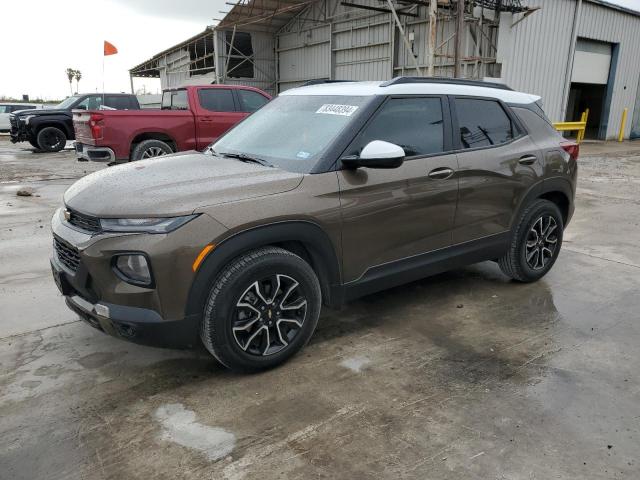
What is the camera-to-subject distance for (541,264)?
4.71 meters

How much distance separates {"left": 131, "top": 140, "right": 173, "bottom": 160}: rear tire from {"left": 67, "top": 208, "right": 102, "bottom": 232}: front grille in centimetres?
653

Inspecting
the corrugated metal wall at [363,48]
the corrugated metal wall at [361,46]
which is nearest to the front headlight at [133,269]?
the corrugated metal wall at [361,46]

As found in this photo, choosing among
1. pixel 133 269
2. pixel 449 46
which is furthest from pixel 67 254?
pixel 449 46

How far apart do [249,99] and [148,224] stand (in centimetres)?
826

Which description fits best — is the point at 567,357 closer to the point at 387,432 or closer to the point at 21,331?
the point at 387,432

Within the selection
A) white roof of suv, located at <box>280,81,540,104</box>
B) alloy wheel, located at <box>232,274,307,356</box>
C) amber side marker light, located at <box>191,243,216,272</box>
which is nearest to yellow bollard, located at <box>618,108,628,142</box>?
white roof of suv, located at <box>280,81,540,104</box>

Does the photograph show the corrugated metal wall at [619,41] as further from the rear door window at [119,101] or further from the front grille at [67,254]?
the front grille at [67,254]

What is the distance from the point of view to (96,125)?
8.91 m

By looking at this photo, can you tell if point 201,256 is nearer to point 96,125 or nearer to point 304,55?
point 96,125

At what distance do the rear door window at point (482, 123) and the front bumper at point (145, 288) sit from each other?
86.6 inches

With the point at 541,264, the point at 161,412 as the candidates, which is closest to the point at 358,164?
the point at 161,412

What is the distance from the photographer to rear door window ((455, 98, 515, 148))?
3.95m

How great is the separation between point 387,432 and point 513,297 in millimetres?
2321

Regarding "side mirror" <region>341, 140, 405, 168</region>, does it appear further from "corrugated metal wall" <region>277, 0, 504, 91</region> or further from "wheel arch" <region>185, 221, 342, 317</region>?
"corrugated metal wall" <region>277, 0, 504, 91</region>
